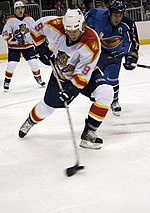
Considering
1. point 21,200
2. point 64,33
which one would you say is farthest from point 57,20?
point 21,200

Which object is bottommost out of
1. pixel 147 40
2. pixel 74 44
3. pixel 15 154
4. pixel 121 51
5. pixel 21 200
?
pixel 147 40

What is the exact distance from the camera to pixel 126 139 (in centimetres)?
257

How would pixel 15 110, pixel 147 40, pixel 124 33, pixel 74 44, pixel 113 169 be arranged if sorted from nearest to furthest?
1. pixel 113 169
2. pixel 74 44
3. pixel 124 33
4. pixel 15 110
5. pixel 147 40

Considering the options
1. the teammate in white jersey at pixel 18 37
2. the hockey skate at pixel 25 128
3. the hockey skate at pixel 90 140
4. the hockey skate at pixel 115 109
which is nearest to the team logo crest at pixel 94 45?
the hockey skate at pixel 90 140

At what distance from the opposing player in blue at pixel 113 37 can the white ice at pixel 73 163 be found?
0.39m

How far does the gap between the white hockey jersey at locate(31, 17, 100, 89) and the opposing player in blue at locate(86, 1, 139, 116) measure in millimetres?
516

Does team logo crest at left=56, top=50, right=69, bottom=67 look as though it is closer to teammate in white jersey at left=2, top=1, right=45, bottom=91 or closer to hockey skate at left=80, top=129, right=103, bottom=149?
hockey skate at left=80, top=129, right=103, bottom=149

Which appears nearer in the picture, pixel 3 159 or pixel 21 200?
pixel 21 200

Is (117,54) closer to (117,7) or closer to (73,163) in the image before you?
(117,7)

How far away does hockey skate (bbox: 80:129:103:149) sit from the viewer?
2412 mm

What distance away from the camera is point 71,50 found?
7.60ft

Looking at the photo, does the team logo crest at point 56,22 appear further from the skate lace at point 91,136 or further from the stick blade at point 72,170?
the stick blade at point 72,170

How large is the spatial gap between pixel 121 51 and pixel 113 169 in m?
1.17

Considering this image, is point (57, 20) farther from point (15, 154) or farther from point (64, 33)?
point (15, 154)
